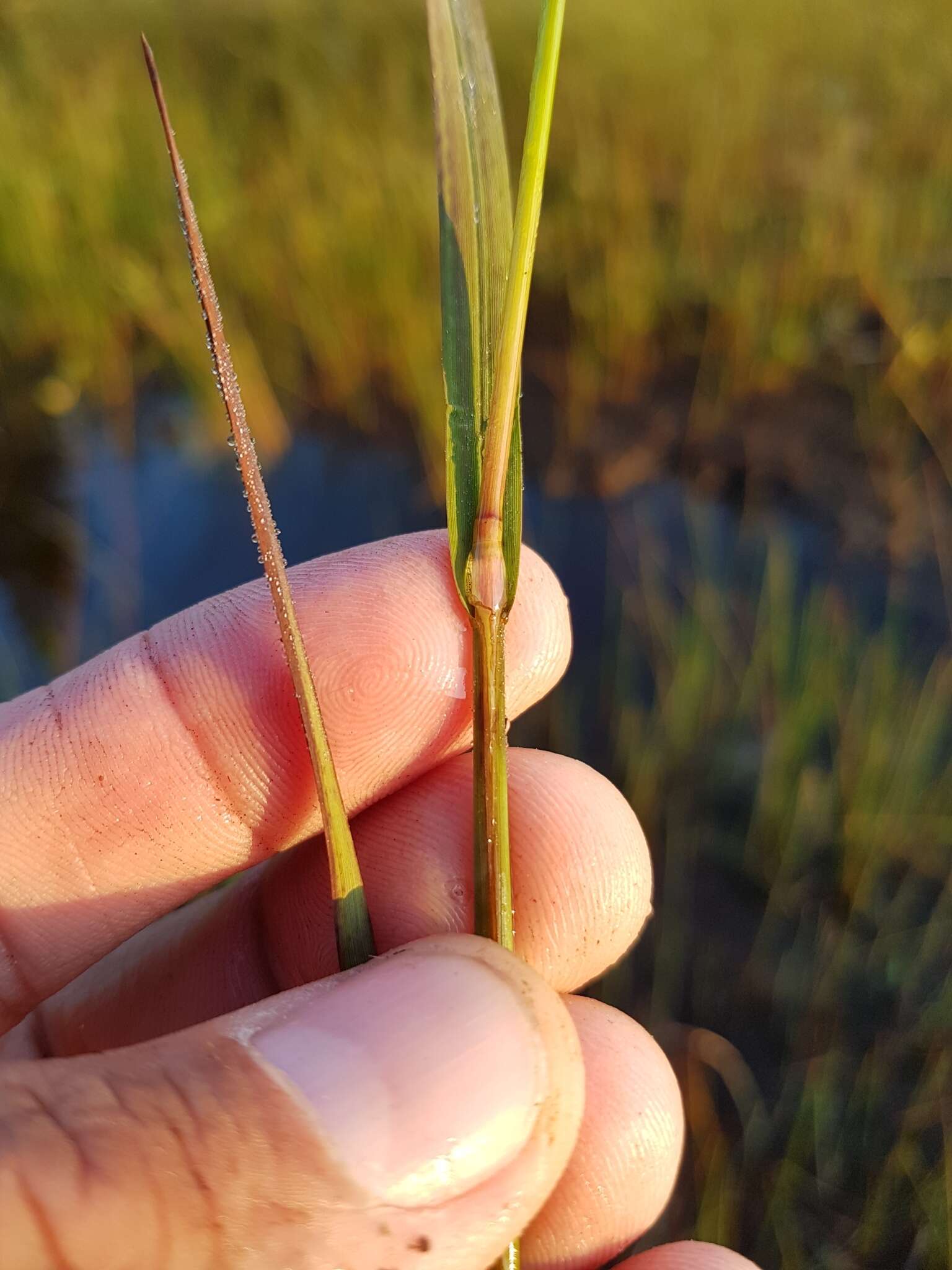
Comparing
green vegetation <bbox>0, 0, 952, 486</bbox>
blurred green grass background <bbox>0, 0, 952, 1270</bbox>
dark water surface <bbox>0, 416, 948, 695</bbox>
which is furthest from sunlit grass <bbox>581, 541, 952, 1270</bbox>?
green vegetation <bbox>0, 0, 952, 486</bbox>

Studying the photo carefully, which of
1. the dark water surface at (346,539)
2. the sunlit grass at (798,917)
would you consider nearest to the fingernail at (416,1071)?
the sunlit grass at (798,917)

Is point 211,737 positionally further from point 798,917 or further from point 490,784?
point 798,917

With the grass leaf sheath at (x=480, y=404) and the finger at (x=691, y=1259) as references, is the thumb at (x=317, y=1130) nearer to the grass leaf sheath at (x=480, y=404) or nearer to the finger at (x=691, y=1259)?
the grass leaf sheath at (x=480, y=404)

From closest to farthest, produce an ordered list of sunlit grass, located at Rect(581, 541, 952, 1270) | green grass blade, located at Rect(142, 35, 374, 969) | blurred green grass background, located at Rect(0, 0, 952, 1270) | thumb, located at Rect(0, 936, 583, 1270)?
thumb, located at Rect(0, 936, 583, 1270) < green grass blade, located at Rect(142, 35, 374, 969) < sunlit grass, located at Rect(581, 541, 952, 1270) < blurred green grass background, located at Rect(0, 0, 952, 1270)

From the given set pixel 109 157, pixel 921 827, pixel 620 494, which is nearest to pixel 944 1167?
pixel 921 827

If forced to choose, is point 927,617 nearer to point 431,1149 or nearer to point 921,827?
point 921,827

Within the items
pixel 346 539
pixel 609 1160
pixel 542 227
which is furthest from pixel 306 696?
pixel 542 227

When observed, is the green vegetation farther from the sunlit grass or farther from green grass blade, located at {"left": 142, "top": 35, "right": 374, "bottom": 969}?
green grass blade, located at {"left": 142, "top": 35, "right": 374, "bottom": 969}
